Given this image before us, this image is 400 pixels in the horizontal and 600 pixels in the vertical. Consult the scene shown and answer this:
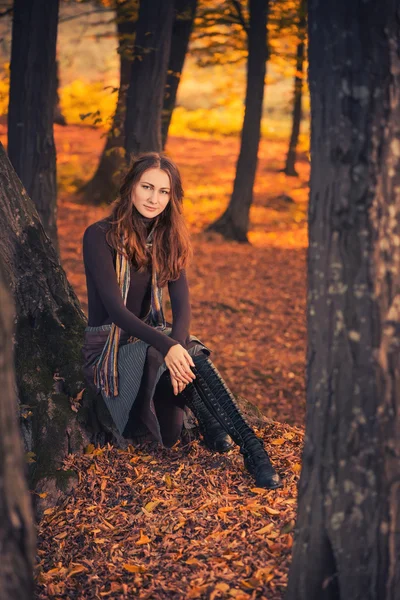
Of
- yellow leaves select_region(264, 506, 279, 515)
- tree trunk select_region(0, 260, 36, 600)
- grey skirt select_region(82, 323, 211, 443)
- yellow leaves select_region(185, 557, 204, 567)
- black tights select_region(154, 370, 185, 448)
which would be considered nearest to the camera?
tree trunk select_region(0, 260, 36, 600)

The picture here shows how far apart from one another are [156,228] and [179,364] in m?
1.01

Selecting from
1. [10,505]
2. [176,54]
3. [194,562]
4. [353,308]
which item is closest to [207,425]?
[194,562]

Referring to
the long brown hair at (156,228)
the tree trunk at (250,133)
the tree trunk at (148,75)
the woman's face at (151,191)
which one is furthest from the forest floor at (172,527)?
the tree trunk at (250,133)

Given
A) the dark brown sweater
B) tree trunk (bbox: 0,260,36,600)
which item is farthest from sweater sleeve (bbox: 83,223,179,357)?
tree trunk (bbox: 0,260,36,600)

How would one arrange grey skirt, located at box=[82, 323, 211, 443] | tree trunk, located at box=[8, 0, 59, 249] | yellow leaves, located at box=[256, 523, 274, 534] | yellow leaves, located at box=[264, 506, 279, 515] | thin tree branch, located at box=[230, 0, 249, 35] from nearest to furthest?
yellow leaves, located at box=[256, 523, 274, 534]
yellow leaves, located at box=[264, 506, 279, 515]
grey skirt, located at box=[82, 323, 211, 443]
tree trunk, located at box=[8, 0, 59, 249]
thin tree branch, located at box=[230, 0, 249, 35]

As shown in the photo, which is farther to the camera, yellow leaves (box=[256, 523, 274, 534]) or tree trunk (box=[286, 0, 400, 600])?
yellow leaves (box=[256, 523, 274, 534])

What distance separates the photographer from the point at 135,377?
4172 millimetres

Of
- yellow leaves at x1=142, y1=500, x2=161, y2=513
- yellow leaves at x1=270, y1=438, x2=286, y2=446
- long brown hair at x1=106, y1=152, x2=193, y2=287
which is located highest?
long brown hair at x1=106, y1=152, x2=193, y2=287

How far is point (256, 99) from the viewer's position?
13328mm

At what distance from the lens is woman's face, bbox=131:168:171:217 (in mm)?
4359

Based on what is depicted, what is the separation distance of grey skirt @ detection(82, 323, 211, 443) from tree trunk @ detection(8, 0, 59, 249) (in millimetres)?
3220

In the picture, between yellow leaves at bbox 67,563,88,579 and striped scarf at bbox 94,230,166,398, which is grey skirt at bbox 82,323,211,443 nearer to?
striped scarf at bbox 94,230,166,398

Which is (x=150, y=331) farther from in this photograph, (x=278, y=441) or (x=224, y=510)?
(x=278, y=441)

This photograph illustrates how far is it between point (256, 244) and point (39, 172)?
7497 mm
